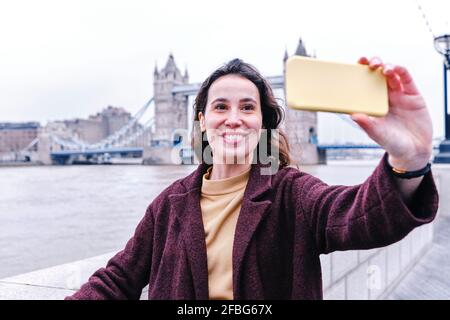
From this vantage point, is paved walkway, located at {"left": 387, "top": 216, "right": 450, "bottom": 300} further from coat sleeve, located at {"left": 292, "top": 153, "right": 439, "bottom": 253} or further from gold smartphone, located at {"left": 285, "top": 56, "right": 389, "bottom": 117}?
gold smartphone, located at {"left": 285, "top": 56, "right": 389, "bottom": 117}

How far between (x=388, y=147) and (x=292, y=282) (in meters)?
0.27

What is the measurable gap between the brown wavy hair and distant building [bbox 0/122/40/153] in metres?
47.5

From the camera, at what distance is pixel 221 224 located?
0.81 metres

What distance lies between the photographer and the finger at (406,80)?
1.83 ft

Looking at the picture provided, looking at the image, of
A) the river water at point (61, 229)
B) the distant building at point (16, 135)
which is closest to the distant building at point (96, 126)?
the distant building at point (16, 135)

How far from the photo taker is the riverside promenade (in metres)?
1.16

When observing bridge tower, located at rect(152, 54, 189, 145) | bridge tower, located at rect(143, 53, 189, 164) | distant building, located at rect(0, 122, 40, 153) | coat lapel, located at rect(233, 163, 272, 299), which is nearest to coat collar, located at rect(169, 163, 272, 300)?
coat lapel, located at rect(233, 163, 272, 299)

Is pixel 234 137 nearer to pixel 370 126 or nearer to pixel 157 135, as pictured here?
pixel 370 126

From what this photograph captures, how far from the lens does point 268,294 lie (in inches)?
30.5

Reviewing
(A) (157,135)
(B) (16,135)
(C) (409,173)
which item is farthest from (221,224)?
(B) (16,135)

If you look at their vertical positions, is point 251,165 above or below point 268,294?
above
